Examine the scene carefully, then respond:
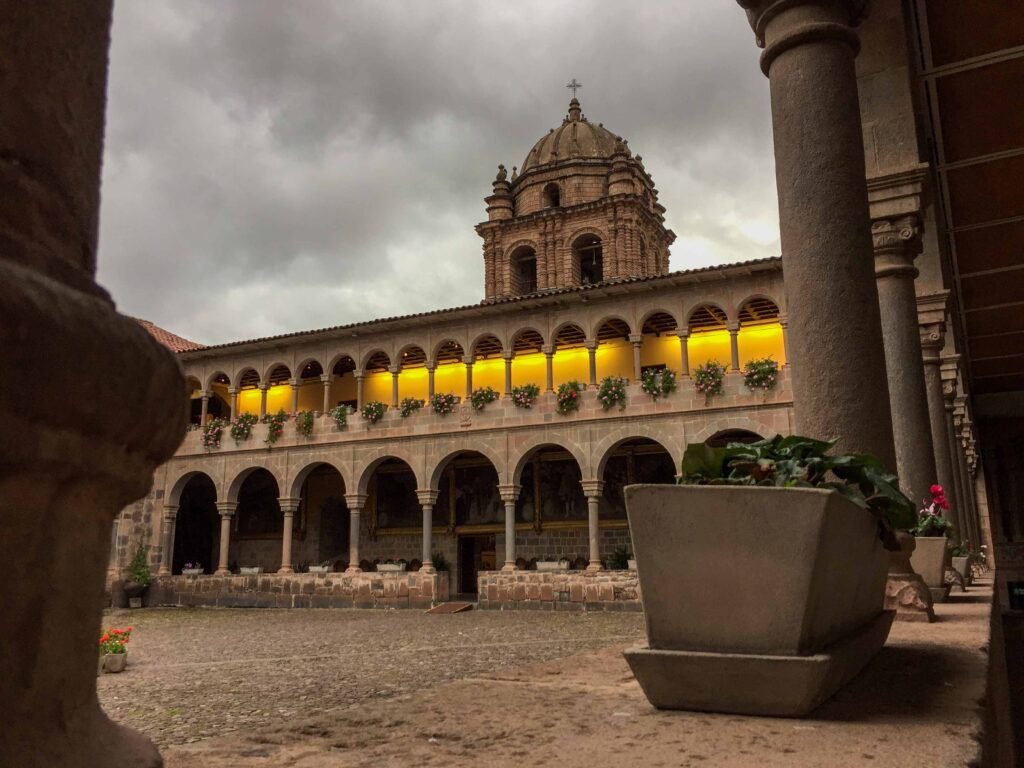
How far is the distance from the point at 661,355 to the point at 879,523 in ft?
67.1

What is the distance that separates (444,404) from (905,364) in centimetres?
1492

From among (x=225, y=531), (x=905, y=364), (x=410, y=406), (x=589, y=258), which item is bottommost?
(x=225, y=531)

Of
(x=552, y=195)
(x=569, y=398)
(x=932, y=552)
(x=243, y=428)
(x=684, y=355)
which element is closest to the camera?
(x=932, y=552)

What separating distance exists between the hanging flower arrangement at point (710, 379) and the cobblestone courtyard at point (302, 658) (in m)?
5.44

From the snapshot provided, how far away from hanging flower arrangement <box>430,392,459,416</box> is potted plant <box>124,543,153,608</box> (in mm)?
9220

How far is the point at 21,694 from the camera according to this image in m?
0.77

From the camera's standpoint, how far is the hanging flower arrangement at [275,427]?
23.8m

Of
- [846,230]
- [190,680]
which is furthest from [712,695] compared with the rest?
[190,680]

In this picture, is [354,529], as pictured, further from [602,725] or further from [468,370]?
[602,725]

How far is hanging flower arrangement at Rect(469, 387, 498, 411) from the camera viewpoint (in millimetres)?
21672

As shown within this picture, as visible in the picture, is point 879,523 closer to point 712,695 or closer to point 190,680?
point 712,695

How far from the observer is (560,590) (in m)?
18.7

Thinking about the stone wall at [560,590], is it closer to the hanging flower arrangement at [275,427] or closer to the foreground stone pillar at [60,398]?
Result: the hanging flower arrangement at [275,427]

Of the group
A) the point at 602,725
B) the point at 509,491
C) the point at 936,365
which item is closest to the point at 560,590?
the point at 509,491
